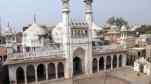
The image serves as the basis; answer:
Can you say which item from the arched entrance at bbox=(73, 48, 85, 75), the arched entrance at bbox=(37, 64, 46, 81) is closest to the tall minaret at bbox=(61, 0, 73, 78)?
the arched entrance at bbox=(73, 48, 85, 75)

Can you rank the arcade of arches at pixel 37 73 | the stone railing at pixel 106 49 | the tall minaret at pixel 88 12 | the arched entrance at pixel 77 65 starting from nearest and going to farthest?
the arcade of arches at pixel 37 73, the tall minaret at pixel 88 12, the arched entrance at pixel 77 65, the stone railing at pixel 106 49

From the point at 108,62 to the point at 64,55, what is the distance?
6771 mm

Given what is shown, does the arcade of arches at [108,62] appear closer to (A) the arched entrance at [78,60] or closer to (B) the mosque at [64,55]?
(B) the mosque at [64,55]

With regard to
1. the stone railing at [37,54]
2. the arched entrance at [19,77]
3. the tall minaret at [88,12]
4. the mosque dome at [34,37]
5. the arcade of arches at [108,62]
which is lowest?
the arched entrance at [19,77]

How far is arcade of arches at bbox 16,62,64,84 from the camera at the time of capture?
15.9 m

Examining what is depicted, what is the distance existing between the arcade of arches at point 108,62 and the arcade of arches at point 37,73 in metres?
3.88

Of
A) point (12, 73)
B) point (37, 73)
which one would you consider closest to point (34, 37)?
point (37, 73)

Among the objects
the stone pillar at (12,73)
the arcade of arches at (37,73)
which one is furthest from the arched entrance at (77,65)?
the stone pillar at (12,73)

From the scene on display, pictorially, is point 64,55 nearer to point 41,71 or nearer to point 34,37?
point 41,71

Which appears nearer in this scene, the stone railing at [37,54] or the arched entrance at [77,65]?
the stone railing at [37,54]

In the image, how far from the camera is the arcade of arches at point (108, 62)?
19.3 metres

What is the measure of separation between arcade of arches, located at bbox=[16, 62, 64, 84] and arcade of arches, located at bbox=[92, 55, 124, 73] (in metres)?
3.88

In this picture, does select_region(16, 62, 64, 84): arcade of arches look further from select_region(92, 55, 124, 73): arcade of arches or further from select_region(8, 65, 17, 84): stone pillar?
select_region(92, 55, 124, 73): arcade of arches

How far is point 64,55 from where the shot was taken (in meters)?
16.6
